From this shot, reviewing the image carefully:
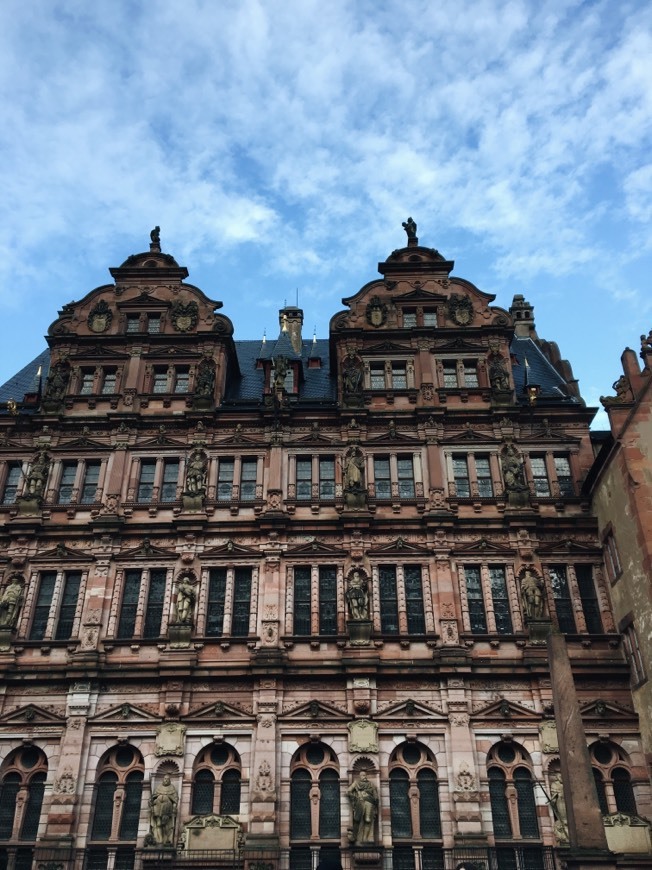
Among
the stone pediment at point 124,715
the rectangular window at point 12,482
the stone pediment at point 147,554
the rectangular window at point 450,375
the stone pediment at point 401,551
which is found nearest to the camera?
the stone pediment at point 124,715

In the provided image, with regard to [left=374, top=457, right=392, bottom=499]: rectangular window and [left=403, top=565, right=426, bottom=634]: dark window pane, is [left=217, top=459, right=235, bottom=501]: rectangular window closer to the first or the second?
[left=374, top=457, right=392, bottom=499]: rectangular window

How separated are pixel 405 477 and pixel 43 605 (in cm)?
1395

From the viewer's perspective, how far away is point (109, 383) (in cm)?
3219

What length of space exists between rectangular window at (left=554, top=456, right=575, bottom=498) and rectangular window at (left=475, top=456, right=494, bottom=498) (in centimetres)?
262

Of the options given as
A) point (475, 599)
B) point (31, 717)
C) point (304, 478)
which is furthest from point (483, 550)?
point (31, 717)

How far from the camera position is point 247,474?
29719mm

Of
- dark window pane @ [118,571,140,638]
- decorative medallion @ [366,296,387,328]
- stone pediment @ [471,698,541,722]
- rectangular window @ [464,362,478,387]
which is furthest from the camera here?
decorative medallion @ [366,296,387,328]

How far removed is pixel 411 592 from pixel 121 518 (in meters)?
10.9

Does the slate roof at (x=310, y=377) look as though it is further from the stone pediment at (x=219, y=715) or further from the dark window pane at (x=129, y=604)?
the stone pediment at (x=219, y=715)

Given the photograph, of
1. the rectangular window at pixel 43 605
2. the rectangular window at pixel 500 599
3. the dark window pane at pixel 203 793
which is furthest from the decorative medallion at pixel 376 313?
the dark window pane at pixel 203 793

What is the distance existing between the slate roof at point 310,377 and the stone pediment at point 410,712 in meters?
12.6

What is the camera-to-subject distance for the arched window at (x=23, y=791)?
932 inches

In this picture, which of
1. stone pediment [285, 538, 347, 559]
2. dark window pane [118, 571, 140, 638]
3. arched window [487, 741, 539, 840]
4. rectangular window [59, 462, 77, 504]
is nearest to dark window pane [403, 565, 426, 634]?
stone pediment [285, 538, 347, 559]

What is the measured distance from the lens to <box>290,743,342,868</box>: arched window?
75.8 feet
